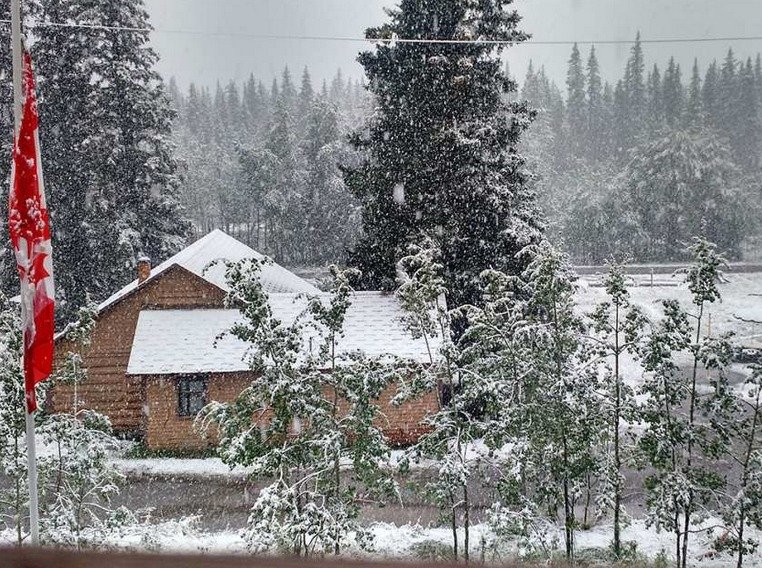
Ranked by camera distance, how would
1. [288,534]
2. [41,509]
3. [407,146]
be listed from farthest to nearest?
1. [407,146]
2. [41,509]
3. [288,534]

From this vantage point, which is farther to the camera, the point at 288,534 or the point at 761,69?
the point at 761,69

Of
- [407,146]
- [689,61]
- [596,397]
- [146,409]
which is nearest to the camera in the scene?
[596,397]

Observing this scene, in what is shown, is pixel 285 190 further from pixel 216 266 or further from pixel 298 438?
pixel 298 438

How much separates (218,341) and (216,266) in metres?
4.71

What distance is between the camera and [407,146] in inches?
763

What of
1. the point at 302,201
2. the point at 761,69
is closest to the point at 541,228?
the point at 302,201

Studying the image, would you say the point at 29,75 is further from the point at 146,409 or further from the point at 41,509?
the point at 146,409

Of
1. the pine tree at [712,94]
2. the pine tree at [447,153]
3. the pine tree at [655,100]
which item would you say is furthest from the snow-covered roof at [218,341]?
the pine tree at [712,94]

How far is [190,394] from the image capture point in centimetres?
1708

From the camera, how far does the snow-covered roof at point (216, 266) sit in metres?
19.2

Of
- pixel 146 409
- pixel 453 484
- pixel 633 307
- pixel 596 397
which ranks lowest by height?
pixel 146 409

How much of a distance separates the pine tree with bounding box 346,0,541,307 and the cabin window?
18.9ft

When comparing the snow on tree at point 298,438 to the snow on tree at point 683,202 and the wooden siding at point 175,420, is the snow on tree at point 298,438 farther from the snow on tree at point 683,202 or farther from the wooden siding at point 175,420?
the snow on tree at point 683,202

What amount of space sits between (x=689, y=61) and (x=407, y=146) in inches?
1936
